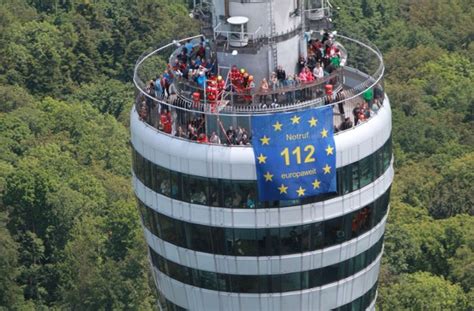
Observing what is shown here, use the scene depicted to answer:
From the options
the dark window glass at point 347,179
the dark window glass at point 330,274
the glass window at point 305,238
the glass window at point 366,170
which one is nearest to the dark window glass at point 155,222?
the glass window at point 305,238

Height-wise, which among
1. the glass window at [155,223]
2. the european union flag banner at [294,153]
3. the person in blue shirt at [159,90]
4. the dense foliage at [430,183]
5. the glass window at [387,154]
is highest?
the person in blue shirt at [159,90]

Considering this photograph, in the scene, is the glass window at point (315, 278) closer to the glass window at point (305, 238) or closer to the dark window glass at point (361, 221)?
the glass window at point (305, 238)

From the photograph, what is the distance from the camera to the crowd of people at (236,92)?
7469 centimetres

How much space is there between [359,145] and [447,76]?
359ft

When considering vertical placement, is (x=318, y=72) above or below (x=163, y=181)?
above

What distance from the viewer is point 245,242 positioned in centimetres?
7575

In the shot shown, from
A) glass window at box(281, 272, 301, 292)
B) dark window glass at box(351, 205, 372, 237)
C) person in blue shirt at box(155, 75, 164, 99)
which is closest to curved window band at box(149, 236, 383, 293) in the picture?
glass window at box(281, 272, 301, 292)

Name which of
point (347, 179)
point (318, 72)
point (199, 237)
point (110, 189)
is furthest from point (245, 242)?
point (110, 189)

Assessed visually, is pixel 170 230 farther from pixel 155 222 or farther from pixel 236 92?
pixel 236 92

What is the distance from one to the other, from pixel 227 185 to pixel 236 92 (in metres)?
5.41

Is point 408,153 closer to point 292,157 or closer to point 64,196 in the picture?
point 64,196

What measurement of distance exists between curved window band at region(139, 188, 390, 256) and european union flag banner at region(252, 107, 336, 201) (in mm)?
2503

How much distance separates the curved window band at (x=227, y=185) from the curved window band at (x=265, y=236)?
1.57m

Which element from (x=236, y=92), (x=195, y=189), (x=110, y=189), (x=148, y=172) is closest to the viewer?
(x=236, y=92)
